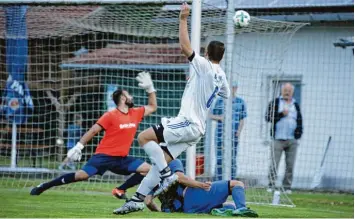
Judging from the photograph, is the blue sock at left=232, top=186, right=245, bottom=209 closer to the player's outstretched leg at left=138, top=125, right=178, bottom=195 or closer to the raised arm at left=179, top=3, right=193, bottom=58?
the player's outstretched leg at left=138, top=125, right=178, bottom=195

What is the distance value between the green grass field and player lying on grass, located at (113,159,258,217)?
314 millimetres

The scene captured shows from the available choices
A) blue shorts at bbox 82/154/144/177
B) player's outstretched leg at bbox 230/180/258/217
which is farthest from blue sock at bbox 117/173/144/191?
player's outstretched leg at bbox 230/180/258/217

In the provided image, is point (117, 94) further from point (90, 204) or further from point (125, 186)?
point (90, 204)

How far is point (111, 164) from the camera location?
1535 centimetres

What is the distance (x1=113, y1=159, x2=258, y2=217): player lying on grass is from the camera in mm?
11195

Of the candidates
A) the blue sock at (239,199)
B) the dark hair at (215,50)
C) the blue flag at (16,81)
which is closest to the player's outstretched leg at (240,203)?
the blue sock at (239,199)

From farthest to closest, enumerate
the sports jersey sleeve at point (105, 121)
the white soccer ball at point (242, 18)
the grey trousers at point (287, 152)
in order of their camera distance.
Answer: the grey trousers at point (287, 152) < the sports jersey sleeve at point (105, 121) < the white soccer ball at point (242, 18)

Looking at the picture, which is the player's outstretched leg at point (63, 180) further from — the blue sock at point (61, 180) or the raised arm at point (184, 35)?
the raised arm at point (184, 35)

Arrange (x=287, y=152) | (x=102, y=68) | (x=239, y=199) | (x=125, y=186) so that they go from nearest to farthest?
(x=239, y=199) < (x=125, y=186) < (x=287, y=152) < (x=102, y=68)

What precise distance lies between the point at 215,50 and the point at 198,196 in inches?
65.3

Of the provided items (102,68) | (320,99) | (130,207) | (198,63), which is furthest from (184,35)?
(102,68)

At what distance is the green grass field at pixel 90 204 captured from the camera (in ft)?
36.7

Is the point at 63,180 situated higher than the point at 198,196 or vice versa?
the point at 198,196

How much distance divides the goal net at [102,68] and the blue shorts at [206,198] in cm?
447
